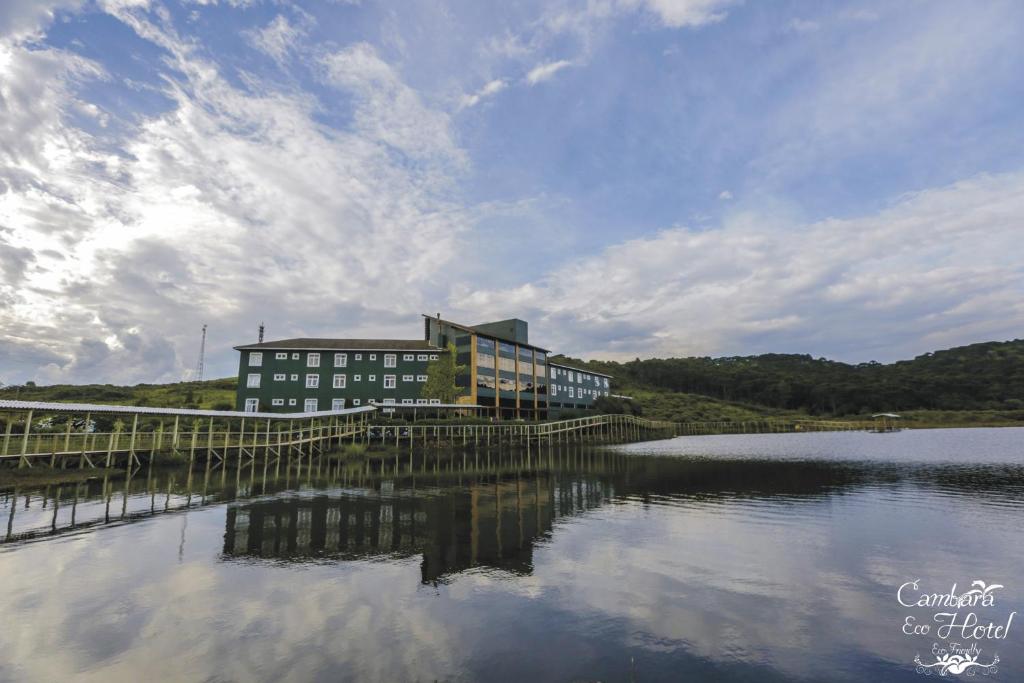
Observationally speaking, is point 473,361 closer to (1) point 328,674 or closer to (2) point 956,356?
(1) point 328,674

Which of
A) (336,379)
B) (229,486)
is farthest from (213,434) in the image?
(336,379)

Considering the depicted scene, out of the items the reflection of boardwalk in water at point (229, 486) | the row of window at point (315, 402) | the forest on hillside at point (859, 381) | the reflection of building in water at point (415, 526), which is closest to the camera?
the reflection of building in water at point (415, 526)

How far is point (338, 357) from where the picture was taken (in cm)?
6044

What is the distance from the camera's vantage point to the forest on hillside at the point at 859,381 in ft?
412

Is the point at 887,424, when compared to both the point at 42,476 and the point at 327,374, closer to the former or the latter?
the point at 327,374

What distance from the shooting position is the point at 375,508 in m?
20.3

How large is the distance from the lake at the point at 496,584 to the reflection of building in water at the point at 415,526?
0.41ft

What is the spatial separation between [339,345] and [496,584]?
53986 mm

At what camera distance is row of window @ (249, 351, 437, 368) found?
57.9 m

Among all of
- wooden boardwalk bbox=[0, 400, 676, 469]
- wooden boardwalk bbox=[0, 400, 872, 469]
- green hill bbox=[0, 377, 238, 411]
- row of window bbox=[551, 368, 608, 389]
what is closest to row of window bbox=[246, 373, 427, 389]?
wooden boardwalk bbox=[0, 400, 872, 469]

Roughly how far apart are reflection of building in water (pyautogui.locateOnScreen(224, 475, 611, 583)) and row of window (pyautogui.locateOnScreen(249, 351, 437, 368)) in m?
38.2

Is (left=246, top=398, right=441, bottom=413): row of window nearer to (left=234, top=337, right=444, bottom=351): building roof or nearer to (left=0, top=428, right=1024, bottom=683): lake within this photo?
(left=234, top=337, right=444, bottom=351): building roof

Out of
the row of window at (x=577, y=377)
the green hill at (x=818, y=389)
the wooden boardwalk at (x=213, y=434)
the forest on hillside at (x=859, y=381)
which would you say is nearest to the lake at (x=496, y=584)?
the wooden boardwalk at (x=213, y=434)

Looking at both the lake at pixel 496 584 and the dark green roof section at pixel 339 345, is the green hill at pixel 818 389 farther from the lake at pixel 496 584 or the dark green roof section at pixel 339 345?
the lake at pixel 496 584
